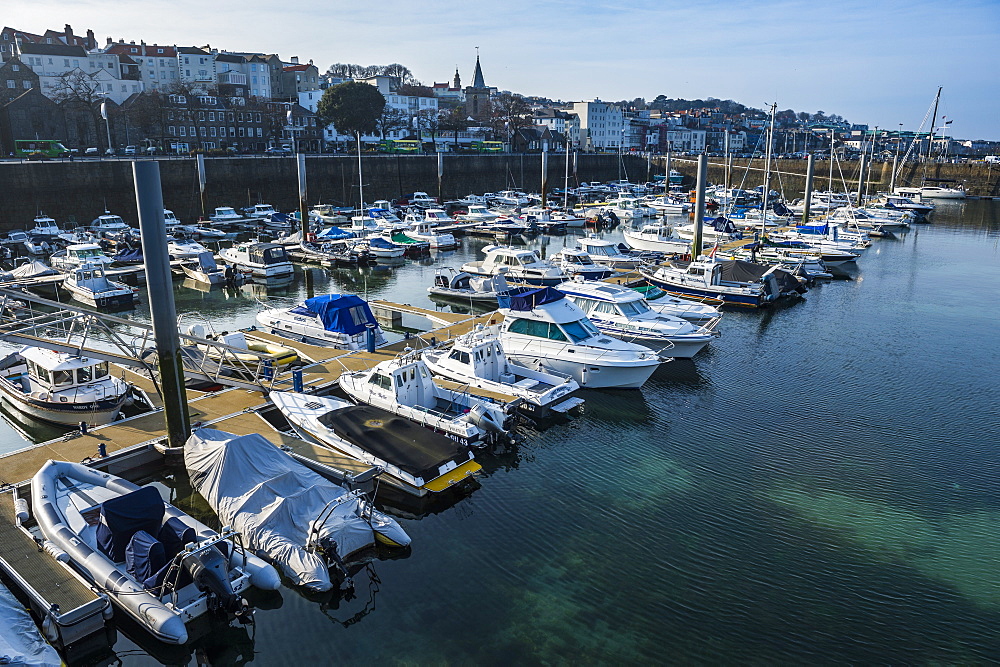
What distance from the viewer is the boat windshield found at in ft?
86.6

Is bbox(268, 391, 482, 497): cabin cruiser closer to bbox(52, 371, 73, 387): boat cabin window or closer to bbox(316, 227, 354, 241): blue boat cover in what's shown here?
bbox(52, 371, 73, 387): boat cabin window

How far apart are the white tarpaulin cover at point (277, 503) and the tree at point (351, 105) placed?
80.5 meters

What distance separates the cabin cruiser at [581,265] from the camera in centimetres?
3806

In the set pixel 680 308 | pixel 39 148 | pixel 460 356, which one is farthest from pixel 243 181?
pixel 460 356

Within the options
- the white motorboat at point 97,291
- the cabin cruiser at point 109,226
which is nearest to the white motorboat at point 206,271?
the white motorboat at point 97,291

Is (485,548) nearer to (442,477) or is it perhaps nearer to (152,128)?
(442,477)

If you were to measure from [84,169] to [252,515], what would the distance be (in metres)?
56.6

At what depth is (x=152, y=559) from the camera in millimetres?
11367

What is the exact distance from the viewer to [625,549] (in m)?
14.0

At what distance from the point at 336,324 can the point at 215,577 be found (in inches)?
577

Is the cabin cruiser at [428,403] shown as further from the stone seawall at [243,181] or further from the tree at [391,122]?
the tree at [391,122]

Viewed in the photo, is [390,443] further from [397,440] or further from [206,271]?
[206,271]

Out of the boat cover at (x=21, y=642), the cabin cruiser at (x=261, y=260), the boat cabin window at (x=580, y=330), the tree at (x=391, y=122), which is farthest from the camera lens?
the tree at (x=391, y=122)


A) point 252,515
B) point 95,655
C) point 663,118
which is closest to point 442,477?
point 252,515
